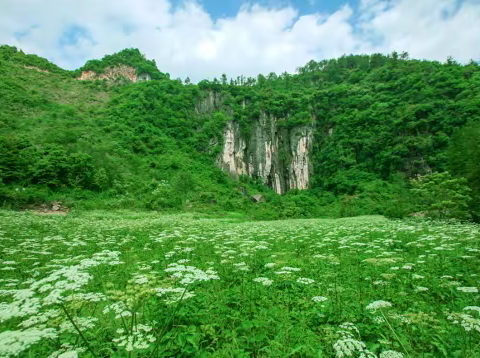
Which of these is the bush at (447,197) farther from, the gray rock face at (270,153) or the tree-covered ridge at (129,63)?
the tree-covered ridge at (129,63)

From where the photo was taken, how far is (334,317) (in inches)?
139

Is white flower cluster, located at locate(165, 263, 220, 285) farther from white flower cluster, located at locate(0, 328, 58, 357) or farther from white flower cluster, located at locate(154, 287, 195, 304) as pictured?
white flower cluster, located at locate(0, 328, 58, 357)

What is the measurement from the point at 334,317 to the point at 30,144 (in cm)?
4523

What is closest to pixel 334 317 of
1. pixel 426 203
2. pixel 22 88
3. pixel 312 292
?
pixel 312 292

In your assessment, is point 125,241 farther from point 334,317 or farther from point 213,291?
point 334,317

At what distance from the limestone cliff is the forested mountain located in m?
0.34

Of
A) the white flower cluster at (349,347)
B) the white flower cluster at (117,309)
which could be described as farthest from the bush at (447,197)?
the white flower cluster at (117,309)

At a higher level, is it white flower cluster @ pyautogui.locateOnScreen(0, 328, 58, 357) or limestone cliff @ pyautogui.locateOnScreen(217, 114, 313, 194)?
limestone cliff @ pyautogui.locateOnScreen(217, 114, 313, 194)

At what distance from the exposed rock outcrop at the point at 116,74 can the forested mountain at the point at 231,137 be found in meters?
0.44

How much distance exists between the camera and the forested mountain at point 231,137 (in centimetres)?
3384

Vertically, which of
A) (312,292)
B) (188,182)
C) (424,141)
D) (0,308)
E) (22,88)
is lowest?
(312,292)

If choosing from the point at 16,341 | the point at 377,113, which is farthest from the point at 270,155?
the point at 16,341

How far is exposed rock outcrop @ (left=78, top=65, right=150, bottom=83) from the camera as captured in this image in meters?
88.5

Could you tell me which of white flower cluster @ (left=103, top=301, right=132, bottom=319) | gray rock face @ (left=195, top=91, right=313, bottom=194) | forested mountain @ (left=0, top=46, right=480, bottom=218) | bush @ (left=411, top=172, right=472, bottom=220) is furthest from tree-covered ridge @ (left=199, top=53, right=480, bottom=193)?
white flower cluster @ (left=103, top=301, right=132, bottom=319)
